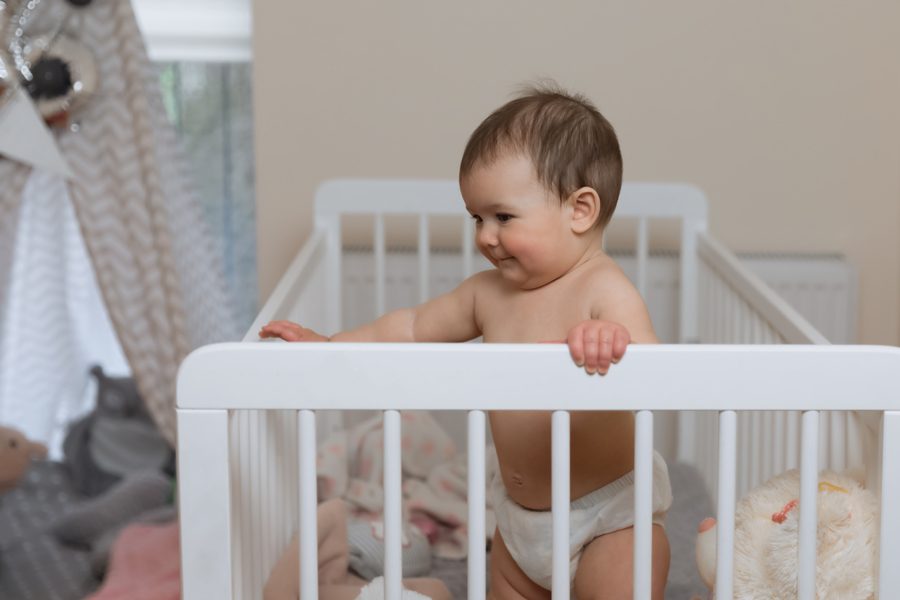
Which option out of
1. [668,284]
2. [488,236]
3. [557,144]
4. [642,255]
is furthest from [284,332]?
[668,284]

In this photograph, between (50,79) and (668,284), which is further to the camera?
(668,284)

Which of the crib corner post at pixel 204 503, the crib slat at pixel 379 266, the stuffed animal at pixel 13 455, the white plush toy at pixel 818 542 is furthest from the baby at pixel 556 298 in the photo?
the stuffed animal at pixel 13 455

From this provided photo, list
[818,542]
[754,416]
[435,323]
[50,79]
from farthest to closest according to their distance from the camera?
[50,79]
[754,416]
[435,323]
[818,542]

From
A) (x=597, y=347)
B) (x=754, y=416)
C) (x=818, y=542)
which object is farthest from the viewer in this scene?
(x=754, y=416)

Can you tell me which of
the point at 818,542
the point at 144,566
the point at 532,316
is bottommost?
the point at 144,566

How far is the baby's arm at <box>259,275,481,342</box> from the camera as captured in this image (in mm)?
1345

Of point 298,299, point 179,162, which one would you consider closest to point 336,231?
point 179,162

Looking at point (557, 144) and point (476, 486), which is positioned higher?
point (557, 144)

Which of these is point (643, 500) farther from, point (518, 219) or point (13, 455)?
point (13, 455)

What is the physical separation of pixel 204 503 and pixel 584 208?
459 mm

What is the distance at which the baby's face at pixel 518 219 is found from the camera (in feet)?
3.75

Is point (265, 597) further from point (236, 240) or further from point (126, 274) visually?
point (236, 240)

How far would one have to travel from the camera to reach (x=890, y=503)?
1.00m

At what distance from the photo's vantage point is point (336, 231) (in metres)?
2.00
